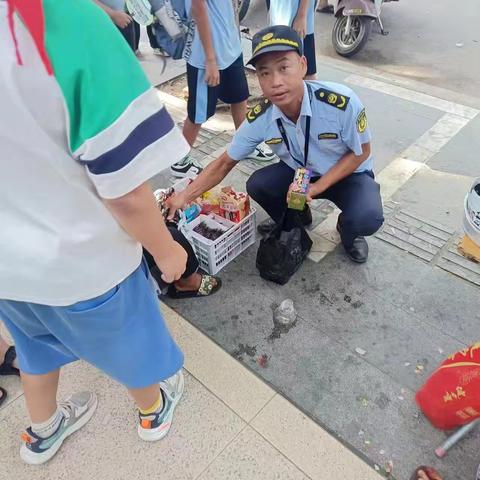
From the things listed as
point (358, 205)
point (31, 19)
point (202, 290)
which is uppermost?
point (31, 19)

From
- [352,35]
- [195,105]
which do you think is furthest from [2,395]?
[352,35]

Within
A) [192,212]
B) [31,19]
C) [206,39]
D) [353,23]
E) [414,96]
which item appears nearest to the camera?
[31,19]

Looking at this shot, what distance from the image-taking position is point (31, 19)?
29.6 inches

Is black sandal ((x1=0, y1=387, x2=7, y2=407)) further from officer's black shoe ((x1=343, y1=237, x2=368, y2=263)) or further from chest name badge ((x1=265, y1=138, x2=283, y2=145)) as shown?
officer's black shoe ((x1=343, y1=237, x2=368, y2=263))

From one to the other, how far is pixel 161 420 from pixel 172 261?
3.09ft

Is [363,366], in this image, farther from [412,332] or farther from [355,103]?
[355,103]

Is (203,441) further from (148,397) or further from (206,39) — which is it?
(206,39)

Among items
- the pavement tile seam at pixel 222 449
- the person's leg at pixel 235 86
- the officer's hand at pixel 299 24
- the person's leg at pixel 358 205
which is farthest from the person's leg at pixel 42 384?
the officer's hand at pixel 299 24

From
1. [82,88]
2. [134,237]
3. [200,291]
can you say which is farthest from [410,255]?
[82,88]

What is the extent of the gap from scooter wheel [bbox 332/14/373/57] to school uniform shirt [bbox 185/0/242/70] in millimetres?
2629

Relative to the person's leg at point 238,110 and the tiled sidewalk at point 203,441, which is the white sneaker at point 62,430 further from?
the person's leg at point 238,110

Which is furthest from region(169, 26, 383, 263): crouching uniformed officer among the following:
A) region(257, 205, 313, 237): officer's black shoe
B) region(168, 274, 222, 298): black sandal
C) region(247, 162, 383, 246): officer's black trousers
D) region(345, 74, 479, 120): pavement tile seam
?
region(345, 74, 479, 120): pavement tile seam

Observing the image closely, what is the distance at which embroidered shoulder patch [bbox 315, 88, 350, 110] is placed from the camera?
223cm

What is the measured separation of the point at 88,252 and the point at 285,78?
1403 millimetres
